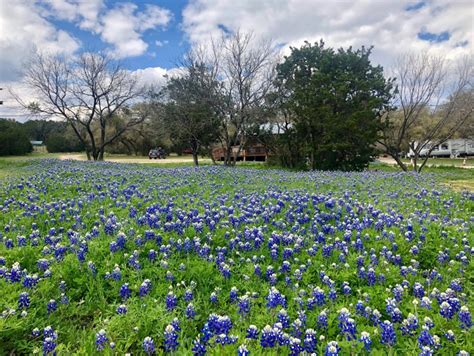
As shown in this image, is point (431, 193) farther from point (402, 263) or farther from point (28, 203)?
point (28, 203)

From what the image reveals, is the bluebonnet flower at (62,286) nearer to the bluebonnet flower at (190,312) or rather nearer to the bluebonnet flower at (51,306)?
the bluebonnet flower at (51,306)

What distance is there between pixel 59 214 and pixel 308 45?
92.1 ft

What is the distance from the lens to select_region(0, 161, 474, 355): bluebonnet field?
2684mm

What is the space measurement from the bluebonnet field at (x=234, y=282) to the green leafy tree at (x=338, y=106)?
1812 centimetres

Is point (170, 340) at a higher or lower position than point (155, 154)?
lower

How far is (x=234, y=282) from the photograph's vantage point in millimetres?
3887

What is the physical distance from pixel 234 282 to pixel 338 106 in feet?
78.2

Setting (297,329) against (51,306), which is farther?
(51,306)

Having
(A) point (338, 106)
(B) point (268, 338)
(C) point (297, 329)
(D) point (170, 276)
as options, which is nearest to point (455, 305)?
(C) point (297, 329)

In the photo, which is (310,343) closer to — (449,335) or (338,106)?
(449,335)

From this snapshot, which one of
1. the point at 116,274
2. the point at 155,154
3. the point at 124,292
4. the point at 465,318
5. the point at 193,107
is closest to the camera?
the point at 465,318

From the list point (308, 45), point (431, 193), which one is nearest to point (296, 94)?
point (308, 45)

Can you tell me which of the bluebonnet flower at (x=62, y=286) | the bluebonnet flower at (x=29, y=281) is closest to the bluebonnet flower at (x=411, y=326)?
the bluebonnet flower at (x=62, y=286)

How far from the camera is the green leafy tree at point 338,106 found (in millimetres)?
24016
